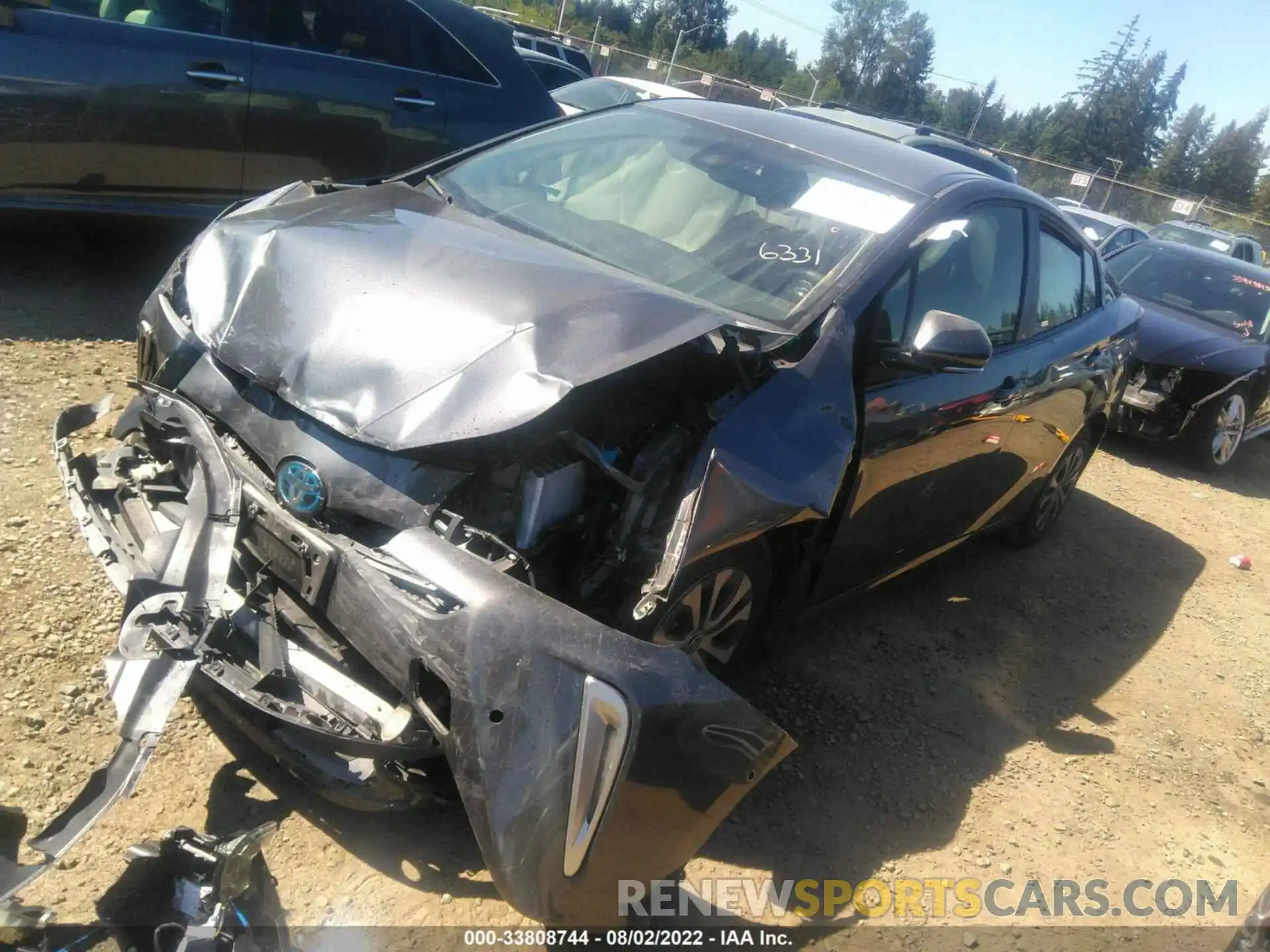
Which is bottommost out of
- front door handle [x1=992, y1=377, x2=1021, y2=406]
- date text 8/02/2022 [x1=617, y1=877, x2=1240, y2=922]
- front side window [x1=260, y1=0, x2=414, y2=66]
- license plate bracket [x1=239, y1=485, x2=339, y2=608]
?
date text 8/02/2022 [x1=617, y1=877, x2=1240, y2=922]

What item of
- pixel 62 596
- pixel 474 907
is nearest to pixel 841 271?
pixel 474 907

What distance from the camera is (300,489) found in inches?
93.7

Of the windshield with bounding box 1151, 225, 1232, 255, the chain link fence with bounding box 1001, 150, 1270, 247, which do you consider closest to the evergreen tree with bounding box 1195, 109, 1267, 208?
the chain link fence with bounding box 1001, 150, 1270, 247

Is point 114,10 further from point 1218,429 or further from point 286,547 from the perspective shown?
point 1218,429

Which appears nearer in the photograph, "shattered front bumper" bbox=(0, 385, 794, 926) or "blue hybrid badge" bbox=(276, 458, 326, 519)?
"shattered front bumper" bbox=(0, 385, 794, 926)

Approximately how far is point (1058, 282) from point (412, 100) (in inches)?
144

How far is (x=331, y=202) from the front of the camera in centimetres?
326

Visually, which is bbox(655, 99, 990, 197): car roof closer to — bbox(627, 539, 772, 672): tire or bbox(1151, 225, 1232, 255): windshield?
bbox(627, 539, 772, 672): tire

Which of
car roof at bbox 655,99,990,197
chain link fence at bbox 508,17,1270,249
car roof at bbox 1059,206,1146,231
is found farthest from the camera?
chain link fence at bbox 508,17,1270,249

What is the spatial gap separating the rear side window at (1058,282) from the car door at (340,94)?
3474 mm

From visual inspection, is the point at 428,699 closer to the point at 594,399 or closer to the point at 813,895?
the point at 594,399

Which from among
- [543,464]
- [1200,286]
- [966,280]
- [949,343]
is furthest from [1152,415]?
[543,464]

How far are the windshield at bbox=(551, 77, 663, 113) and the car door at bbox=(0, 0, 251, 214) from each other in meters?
5.75

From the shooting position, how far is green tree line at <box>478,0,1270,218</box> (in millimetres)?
65125
